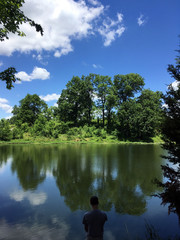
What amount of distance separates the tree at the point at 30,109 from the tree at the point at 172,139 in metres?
62.3

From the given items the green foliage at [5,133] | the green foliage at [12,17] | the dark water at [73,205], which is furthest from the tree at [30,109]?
the green foliage at [12,17]

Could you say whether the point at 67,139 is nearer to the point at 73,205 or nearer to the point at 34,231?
the point at 73,205

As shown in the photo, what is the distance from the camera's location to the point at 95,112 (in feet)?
202

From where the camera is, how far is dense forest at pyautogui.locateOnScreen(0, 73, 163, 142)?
52719mm

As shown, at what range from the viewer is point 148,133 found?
5453cm

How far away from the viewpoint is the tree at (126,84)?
63.2 m

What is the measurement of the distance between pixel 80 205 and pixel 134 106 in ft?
163

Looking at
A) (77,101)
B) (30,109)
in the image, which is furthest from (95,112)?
(30,109)

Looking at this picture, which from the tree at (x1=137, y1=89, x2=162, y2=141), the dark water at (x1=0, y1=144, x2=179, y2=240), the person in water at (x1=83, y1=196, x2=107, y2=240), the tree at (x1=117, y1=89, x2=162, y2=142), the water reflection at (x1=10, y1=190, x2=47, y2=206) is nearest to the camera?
the person in water at (x1=83, y1=196, x2=107, y2=240)

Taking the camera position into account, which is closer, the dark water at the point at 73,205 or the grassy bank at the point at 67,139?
the dark water at the point at 73,205

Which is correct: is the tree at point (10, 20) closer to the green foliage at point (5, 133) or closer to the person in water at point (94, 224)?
the person in water at point (94, 224)

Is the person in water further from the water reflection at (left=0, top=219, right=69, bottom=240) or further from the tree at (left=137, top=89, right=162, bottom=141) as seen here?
the tree at (left=137, top=89, right=162, bottom=141)

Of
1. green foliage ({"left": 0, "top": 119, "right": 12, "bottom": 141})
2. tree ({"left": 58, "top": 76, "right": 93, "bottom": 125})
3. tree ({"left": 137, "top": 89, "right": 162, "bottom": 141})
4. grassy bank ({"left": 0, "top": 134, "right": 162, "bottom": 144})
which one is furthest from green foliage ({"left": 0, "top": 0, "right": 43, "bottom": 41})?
tree ({"left": 58, "top": 76, "right": 93, "bottom": 125})

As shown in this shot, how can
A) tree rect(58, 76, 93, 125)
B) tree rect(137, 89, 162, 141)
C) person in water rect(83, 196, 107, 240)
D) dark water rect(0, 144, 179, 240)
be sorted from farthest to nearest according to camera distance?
tree rect(58, 76, 93, 125), tree rect(137, 89, 162, 141), dark water rect(0, 144, 179, 240), person in water rect(83, 196, 107, 240)
